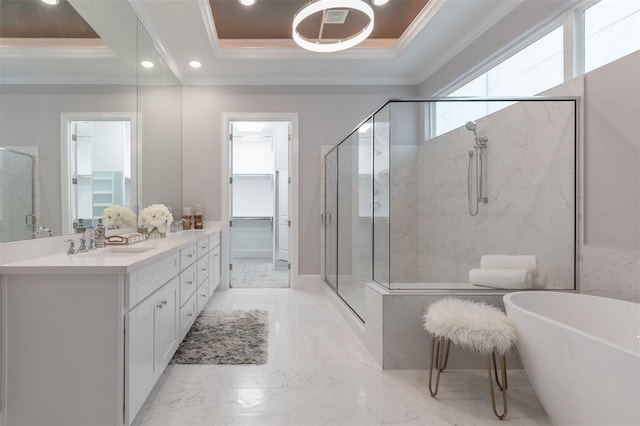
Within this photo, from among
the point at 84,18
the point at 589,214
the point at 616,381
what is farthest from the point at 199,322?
the point at 589,214

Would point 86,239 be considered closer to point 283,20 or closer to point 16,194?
point 16,194

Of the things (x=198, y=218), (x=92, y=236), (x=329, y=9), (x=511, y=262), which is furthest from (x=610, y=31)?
(x=198, y=218)

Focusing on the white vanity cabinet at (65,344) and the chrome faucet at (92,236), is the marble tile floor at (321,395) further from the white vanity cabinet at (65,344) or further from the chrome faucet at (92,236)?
the chrome faucet at (92,236)

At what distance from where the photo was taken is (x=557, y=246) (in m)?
2.26

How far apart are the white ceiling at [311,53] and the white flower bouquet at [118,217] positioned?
1.73 m

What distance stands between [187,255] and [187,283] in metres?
0.22

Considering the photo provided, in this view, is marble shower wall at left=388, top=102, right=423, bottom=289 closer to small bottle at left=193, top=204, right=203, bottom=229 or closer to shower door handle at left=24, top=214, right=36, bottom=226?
shower door handle at left=24, top=214, right=36, bottom=226

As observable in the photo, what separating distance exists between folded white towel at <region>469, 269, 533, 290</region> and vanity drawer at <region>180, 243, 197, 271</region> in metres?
2.11

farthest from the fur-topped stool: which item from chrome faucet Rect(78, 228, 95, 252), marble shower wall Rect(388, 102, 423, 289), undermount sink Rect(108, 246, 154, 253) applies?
chrome faucet Rect(78, 228, 95, 252)

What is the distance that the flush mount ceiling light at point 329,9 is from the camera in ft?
7.81

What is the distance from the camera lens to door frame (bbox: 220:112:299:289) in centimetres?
430

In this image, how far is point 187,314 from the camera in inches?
101

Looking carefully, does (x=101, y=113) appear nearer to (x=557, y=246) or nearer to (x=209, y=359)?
(x=209, y=359)

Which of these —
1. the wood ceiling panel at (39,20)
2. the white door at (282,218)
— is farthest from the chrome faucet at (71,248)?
the white door at (282,218)
